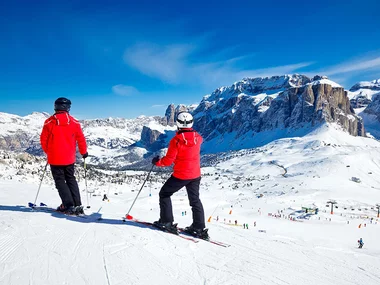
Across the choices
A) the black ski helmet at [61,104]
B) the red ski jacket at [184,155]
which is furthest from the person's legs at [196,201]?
the black ski helmet at [61,104]

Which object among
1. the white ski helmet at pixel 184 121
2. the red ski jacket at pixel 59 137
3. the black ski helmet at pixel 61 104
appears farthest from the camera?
the black ski helmet at pixel 61 104

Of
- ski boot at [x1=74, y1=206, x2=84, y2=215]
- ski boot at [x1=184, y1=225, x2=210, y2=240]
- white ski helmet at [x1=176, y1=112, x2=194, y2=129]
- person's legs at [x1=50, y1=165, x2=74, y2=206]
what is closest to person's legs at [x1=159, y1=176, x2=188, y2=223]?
ski boot at [x1=184, y1=225, x2=210, y2=240]

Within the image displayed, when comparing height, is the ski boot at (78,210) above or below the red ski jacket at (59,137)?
below

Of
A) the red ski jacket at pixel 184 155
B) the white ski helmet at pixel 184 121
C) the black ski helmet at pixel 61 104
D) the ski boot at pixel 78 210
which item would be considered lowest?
the ski boot at pixel 78 210

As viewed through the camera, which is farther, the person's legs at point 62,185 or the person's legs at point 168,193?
the person's legs at point 62,185

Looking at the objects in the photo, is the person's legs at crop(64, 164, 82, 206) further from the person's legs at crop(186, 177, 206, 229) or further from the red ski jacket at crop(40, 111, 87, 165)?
the person's legs at crop(186, 177, 206, 229)

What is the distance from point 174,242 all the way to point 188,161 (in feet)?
6.11

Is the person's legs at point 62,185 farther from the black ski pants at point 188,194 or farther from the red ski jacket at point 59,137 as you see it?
the black ski pants at point 188,194

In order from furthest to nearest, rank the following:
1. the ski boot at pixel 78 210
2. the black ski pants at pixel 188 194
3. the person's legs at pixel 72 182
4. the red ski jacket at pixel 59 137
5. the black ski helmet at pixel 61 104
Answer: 1. the ski boot at pixel 78 210
2. the person's legs at pixel 72 182
3. the black ski helmet at pixel 61 104
4. the red ski jacket at pixel 59 137
5. the black ski pants at pixel 188 194

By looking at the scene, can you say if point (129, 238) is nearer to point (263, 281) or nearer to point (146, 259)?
point (146, 259)

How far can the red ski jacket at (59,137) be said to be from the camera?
714cm

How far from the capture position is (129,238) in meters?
5.79

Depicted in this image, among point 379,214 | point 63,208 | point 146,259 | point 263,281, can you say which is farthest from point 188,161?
point 379,214

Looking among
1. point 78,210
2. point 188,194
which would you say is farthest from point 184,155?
point 78,210
